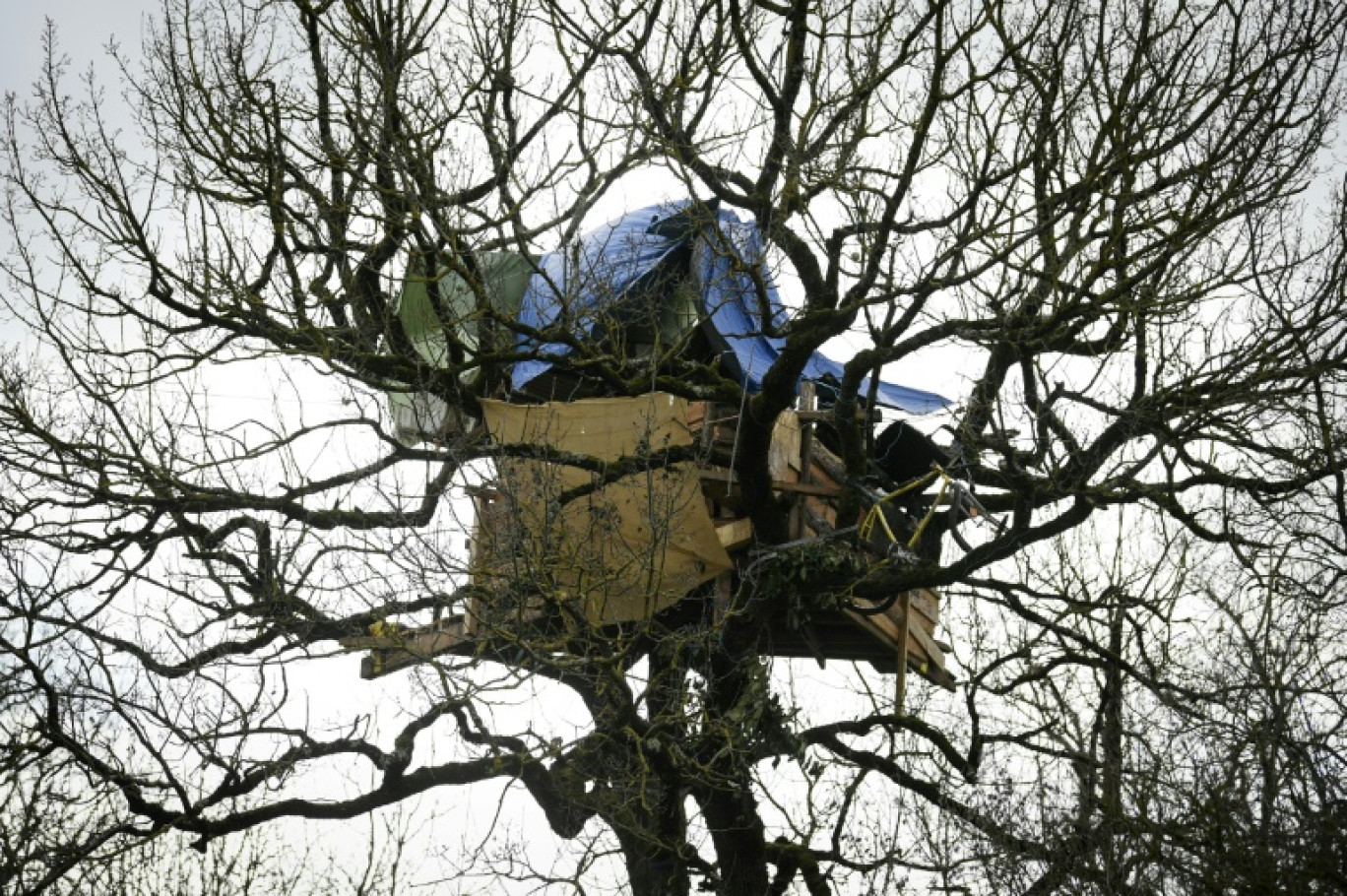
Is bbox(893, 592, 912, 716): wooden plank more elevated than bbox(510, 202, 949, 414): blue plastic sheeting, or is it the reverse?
bbox(510, 202, 949, 414): blue plastic sheeting

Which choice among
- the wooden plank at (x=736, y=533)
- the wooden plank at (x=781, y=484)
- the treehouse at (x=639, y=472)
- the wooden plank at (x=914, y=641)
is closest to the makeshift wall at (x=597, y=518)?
the treehouse at (x=639, y=472)

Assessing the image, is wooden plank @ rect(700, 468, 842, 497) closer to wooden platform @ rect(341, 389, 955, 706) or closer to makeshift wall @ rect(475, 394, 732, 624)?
wooden platform @ rect(341, 389, 955, 706)

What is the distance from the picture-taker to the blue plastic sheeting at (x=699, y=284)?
986 cm

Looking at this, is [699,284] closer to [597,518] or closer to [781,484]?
[781,484]

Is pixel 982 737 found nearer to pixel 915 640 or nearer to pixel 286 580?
pixel 915 640

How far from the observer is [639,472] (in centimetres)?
1040

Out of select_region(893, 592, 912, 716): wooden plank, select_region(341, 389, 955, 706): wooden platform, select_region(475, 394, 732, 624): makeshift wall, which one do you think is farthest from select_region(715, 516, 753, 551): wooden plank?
select_region(893, 592, 912, 716): wooden plank

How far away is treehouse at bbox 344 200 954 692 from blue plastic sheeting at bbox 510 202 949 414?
0.03m

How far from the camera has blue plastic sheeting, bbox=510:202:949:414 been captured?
986cm

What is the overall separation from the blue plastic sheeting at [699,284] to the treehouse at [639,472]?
27mm

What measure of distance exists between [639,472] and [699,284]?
1.38 meters

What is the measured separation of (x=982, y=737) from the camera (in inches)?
492

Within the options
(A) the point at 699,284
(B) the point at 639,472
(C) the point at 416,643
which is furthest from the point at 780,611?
(C) the point at 416,643

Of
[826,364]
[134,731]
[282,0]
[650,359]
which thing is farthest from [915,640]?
[282,0]
